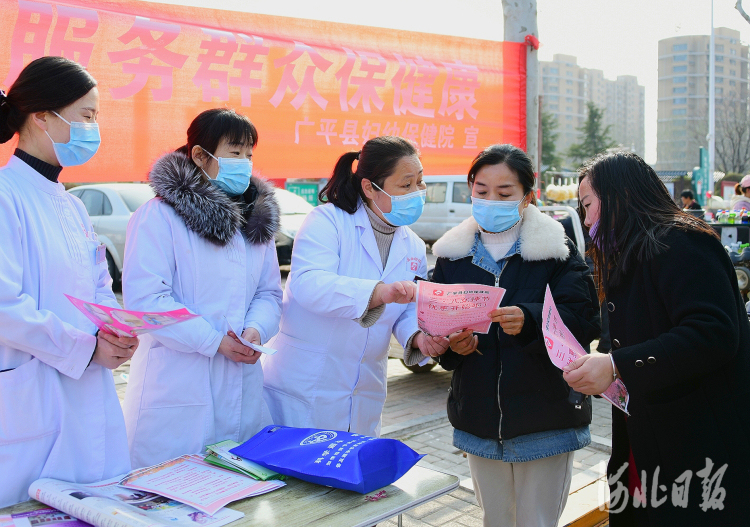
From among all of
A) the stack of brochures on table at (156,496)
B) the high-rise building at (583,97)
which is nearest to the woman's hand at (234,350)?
the stack of brochures on table at (156,496)

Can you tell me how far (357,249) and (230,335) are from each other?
2.00 ft

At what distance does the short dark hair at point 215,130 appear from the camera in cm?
244

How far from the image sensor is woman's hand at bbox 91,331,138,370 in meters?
1.83

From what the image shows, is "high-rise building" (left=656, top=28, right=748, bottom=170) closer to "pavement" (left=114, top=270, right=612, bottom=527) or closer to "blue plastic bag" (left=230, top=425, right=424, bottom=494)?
"pavement" (left=114, top=270, right=612, bottom=527)

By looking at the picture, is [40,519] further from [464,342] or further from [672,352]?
[672,352]

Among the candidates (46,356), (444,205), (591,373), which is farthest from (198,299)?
(444,205)

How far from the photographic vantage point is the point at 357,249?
2.53 meters

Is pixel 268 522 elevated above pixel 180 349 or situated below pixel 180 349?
below

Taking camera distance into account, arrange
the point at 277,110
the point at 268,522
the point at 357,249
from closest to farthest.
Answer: the point at 268,522 < the point at 357,249 < the point at 277,110

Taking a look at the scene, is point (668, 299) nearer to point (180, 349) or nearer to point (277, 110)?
point (180, 349)

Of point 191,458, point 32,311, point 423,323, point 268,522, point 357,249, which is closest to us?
point 268,522

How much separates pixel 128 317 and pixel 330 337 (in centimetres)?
99

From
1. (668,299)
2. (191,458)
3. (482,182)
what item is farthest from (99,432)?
(668,299)
